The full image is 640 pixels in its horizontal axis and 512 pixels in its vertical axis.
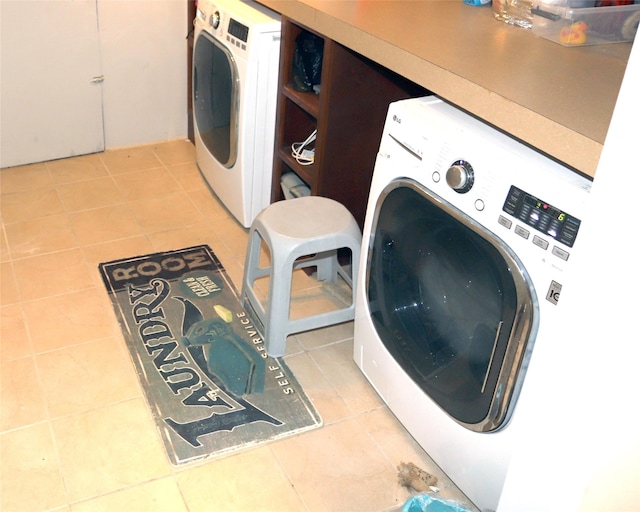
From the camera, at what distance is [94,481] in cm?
165

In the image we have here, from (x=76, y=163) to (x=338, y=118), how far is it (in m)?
1.50

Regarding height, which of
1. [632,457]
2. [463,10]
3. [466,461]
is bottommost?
[466,461]

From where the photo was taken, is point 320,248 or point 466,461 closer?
point 466,461

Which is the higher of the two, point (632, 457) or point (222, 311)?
point (632, 457)

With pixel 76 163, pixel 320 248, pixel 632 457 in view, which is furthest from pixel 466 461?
pixel 76 163

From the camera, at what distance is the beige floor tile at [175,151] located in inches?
126

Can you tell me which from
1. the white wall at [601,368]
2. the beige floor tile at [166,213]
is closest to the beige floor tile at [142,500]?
the white wall at [601,368]

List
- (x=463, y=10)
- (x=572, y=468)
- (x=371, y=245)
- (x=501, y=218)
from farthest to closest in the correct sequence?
(x=463, y=10), (x=371, y=245), (x=501, y=218), (x=572, y=468)

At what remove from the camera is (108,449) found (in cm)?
174

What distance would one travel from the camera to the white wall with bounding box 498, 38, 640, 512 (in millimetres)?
870

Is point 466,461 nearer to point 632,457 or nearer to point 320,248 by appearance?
point 632,457

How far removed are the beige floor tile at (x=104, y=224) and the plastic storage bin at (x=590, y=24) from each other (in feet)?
5.27

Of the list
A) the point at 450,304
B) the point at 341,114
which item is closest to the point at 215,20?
the point at 341,114

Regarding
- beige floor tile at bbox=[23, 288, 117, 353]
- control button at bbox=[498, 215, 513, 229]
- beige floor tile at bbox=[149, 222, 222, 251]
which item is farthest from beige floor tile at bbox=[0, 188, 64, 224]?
control button at bbox=[498, 215, 513, 229]
